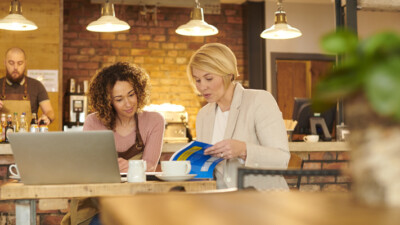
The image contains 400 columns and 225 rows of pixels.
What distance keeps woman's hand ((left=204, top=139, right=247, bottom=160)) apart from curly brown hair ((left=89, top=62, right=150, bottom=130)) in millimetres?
756

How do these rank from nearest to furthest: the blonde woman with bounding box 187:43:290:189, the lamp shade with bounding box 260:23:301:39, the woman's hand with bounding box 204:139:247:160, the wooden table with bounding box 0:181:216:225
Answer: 1. the wooden table with bounding box 0:181:216:225
2. the woman's hand with bounding box 204:139:247:160
3. the blonde woman with bounding box 187:43:290:189
4. the lamp shade with bounding box 260:23:301:39

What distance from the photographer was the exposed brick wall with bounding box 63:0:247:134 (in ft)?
23.4

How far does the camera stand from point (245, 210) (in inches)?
29.0

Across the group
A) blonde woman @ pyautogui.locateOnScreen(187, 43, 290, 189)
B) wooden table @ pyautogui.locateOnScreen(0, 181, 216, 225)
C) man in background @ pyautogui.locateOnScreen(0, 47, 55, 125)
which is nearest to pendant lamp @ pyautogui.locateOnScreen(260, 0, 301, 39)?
blonde woman @ pyautogui.locateOnScreen(187, 43, 290, 189)

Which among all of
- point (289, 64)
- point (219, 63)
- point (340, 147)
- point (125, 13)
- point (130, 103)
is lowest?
point (340, 147)

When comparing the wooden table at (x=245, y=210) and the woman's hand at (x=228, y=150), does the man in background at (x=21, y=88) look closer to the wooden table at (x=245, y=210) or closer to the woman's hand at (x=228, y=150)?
the woman's hand at (x=228, y=150)

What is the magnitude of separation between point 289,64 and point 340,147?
4.07m

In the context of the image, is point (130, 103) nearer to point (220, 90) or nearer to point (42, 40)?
point (220, 90)

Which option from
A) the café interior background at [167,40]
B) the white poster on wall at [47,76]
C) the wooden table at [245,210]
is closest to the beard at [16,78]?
the white poster on wall at [47,76]

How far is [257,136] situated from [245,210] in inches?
67.5

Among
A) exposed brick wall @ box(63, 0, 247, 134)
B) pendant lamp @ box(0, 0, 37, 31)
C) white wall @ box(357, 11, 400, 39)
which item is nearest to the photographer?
pendant lamp @ box(0, 0, 37, 31)

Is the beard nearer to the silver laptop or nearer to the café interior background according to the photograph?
the café interior background

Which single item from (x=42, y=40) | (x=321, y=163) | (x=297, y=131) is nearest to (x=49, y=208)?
(x=321, y=163)

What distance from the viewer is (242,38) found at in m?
7.67
